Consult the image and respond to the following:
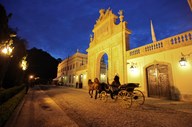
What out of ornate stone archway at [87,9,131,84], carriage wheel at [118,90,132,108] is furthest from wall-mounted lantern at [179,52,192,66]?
ornate stone archway at [87,9,131,84]

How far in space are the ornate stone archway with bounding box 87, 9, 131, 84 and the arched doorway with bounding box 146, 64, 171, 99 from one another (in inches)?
120

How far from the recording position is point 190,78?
7914 mm

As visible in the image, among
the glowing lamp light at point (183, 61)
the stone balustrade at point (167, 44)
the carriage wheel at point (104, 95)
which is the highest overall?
the stone balustrade at point (167, 44)

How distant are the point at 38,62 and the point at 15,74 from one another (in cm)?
5123

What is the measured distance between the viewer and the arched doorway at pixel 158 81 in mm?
9305

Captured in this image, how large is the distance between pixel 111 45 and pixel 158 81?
27.6 feet

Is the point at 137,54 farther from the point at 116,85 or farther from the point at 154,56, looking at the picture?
the point at 116,85

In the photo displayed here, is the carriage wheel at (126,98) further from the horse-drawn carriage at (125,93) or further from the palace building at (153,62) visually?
the palace building at (153,62)

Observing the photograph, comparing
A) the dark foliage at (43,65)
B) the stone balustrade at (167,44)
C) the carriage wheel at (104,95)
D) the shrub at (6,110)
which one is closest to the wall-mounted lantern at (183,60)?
the stone balustrade at (167,44)

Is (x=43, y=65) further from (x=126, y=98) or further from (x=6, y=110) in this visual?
(x=126, y=98)

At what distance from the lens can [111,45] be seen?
16.4 meters

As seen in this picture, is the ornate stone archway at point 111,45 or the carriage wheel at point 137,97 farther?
the ornate stone archway at point 111,45

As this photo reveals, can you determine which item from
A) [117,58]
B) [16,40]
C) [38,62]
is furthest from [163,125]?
[38,62]

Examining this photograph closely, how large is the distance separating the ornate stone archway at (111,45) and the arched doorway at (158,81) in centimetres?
305
